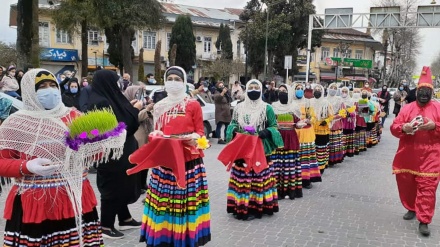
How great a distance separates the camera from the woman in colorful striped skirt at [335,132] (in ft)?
31.5

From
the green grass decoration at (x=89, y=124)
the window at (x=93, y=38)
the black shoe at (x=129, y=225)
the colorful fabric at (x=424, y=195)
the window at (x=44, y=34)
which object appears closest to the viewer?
the green grass decoration at (x=89, y=124)

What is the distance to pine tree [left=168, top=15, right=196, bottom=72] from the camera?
36594 mm

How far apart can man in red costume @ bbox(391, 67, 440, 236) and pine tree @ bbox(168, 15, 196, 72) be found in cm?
3217

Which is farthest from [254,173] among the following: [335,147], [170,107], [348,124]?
[348,124]

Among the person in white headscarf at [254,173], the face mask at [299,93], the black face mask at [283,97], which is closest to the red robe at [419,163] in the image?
the person in white headscarf at [254,173]

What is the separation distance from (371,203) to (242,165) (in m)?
2.51

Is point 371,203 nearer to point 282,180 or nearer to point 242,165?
point 282,180

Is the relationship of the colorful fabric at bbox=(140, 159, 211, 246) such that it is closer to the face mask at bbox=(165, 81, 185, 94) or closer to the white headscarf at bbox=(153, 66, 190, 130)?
the white headscarf at bbox=(153, 66, 190, 130)

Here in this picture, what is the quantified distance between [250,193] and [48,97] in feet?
11.3

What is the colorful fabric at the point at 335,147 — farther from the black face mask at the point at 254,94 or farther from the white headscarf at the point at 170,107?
the white headscarf at the point at 170,107

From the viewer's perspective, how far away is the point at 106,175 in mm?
4609

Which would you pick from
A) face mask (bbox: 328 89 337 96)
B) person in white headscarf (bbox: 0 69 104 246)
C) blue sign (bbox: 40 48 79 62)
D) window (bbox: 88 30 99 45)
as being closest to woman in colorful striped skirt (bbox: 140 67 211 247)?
person in white headscarf (bbox: 0 69 104 246)

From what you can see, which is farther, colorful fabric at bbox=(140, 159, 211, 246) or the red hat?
the red hat

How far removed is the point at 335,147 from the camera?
9.66 meters
